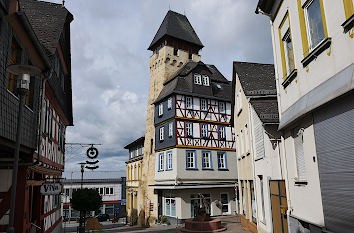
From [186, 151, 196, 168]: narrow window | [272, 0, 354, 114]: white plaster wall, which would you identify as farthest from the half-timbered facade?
[186, 151, 196, 168]: narrow window

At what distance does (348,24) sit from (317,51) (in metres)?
1.10

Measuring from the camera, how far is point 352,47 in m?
4.75

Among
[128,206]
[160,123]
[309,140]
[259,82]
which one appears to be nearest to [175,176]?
[160,123]

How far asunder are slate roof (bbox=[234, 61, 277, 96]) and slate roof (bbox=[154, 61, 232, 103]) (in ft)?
33.7

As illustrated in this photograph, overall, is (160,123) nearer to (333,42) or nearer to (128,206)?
(128,206)

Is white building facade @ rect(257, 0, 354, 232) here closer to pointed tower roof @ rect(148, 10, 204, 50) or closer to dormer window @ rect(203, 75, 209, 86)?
dormer window @ rect(203, 75, 209, 86)

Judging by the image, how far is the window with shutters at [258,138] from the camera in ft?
39.9

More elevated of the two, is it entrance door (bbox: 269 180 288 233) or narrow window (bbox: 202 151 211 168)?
narrow window (bbox: 202 151 211 168)

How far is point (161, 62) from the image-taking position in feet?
109

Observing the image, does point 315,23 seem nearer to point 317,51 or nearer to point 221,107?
point 317,51

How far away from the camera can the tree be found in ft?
65.7

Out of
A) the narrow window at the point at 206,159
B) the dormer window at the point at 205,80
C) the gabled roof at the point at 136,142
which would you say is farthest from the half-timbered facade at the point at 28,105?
the gabled roof at the point at 136,142

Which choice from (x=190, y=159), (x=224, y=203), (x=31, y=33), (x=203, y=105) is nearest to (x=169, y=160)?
(x=190, y=159)

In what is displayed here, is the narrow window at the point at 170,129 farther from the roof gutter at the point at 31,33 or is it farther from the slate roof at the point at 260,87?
the roof gutter at the point at 31,33
